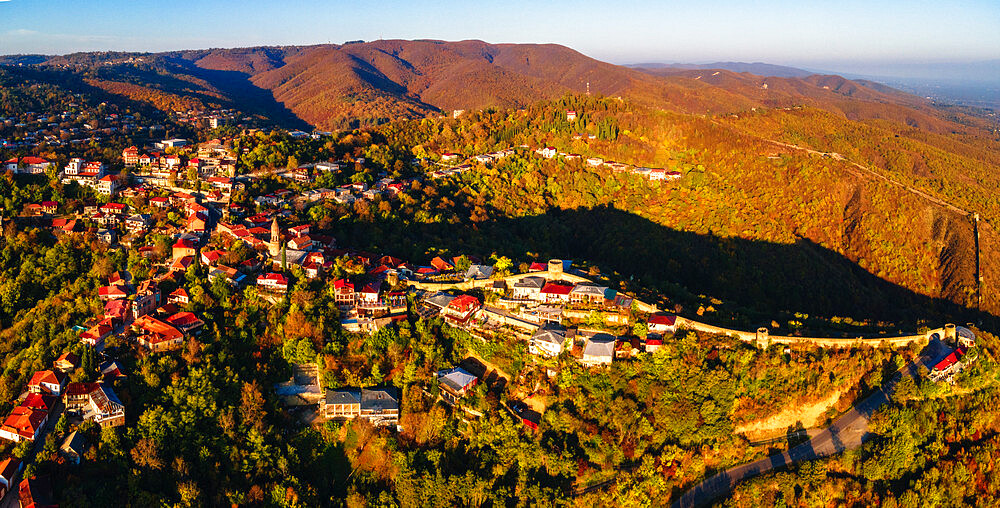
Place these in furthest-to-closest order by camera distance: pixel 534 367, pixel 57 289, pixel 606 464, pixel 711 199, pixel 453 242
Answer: pixel 711 199 < pixel 453 242 < pixel 57 289 < pixel 534 367 < pixel 606 464

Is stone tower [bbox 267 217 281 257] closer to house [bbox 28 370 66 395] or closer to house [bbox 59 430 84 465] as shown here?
house [bbox 28 370 66 395]

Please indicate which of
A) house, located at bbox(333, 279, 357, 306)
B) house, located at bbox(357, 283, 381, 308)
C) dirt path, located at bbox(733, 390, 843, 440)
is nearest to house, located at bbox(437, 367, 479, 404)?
house, located at bbox(357, 283, 381, 308)

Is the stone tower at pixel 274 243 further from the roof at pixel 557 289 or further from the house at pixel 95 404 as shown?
the roof at pixel 557 289

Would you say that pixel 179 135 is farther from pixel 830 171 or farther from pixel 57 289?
pixel 830 171

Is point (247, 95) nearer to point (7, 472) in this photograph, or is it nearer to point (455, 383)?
point (455, 383)

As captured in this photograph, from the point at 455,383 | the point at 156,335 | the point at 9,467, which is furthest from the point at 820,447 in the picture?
the point at 9,467

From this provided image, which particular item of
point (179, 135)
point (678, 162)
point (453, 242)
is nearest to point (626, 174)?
point (678, 162)
